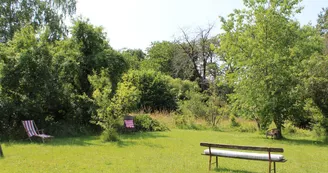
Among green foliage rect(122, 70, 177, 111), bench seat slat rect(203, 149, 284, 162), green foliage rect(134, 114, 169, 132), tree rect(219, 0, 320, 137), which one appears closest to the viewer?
bench seat slat rect(203, 149, 284, 162)

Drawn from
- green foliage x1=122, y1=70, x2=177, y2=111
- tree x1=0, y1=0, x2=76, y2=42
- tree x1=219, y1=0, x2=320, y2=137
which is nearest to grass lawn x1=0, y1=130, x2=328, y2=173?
tree x1=219, y1=0, x2=320, y2=137

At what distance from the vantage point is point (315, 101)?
43.1ft

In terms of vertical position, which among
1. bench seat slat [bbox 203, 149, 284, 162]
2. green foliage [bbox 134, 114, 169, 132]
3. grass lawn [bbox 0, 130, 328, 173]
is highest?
green foliage [bbox 134, 114, 169, 132]

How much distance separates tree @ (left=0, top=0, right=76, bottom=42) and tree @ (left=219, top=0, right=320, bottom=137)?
49.4 ft

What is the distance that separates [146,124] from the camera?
16625 millimetres

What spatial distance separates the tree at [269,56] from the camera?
14039 mm

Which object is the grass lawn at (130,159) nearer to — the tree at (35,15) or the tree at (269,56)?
the tree at (269,56)

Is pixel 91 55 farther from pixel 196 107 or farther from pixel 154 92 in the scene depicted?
pixel 154 92

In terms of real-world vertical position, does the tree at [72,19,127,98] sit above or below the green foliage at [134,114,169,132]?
above

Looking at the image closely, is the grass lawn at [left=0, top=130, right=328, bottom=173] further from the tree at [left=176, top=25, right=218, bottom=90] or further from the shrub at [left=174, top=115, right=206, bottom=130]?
the tree at [left=176, top=25, right=218, bottom=90]

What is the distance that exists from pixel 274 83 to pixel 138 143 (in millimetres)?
6734

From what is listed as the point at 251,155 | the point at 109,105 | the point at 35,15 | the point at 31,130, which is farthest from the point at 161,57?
the point at 251,155

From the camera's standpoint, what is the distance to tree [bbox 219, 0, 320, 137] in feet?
46.1

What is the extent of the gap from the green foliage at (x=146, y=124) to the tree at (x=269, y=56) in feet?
13.8
